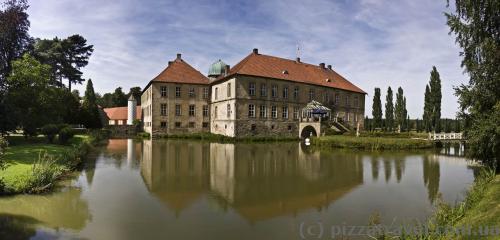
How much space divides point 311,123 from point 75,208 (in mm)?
35251

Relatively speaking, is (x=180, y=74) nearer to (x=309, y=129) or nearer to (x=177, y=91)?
(x=177, y=91)

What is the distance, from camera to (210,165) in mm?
19234

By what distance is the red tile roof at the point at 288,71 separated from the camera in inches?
1715

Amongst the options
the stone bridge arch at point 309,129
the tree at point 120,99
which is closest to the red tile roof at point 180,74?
the stone bridge arch at point 309,129

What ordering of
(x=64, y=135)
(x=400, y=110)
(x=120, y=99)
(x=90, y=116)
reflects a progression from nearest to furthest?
1. (x=64, y=135)
2. (x=90, y=116)
3. (x=400, y=110)
4. (x=120, y=99)

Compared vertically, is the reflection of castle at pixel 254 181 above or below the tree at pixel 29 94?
below

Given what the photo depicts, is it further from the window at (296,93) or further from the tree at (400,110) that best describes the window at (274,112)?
the tree at (400,110)

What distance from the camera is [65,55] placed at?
5425 cm

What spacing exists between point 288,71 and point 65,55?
1399 inches

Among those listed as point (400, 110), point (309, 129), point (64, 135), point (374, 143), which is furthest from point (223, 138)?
point (400, 110)

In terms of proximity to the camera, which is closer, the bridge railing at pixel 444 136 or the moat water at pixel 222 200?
the moat water at pixel 222 200

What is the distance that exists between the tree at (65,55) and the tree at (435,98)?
55344 mm

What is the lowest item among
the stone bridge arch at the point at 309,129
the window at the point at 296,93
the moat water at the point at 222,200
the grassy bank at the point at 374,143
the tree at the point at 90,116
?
the moat water at the point at 222,200

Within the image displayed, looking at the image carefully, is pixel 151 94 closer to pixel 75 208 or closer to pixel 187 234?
pixel 75 208
